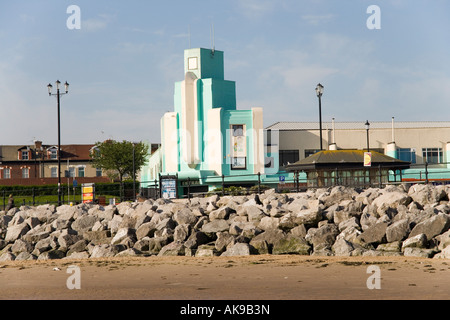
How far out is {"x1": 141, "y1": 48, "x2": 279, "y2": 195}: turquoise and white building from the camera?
51.2 metres

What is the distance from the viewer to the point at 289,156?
206 ft

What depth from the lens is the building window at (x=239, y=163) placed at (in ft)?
168

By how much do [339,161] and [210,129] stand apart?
15.8 m

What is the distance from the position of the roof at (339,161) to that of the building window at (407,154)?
989 inches

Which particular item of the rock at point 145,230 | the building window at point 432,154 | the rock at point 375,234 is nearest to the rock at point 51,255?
the rock at point 145,230

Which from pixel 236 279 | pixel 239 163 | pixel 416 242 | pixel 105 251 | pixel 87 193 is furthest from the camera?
pixel 239 163

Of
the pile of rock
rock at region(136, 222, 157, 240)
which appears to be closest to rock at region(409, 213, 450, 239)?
the pile of rock

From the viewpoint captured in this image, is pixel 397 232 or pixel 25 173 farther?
pixel 25 173

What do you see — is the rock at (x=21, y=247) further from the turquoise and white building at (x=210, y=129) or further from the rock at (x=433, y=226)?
the turquoise and white building at (x=210, y=129)

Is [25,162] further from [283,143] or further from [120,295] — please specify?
[120,295]

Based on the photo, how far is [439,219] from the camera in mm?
16188

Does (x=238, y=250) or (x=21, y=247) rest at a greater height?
(x=238, y=250)

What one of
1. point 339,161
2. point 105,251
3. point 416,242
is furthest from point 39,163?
point 416,242

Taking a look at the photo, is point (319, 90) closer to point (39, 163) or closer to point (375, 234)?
point (375, 234)
